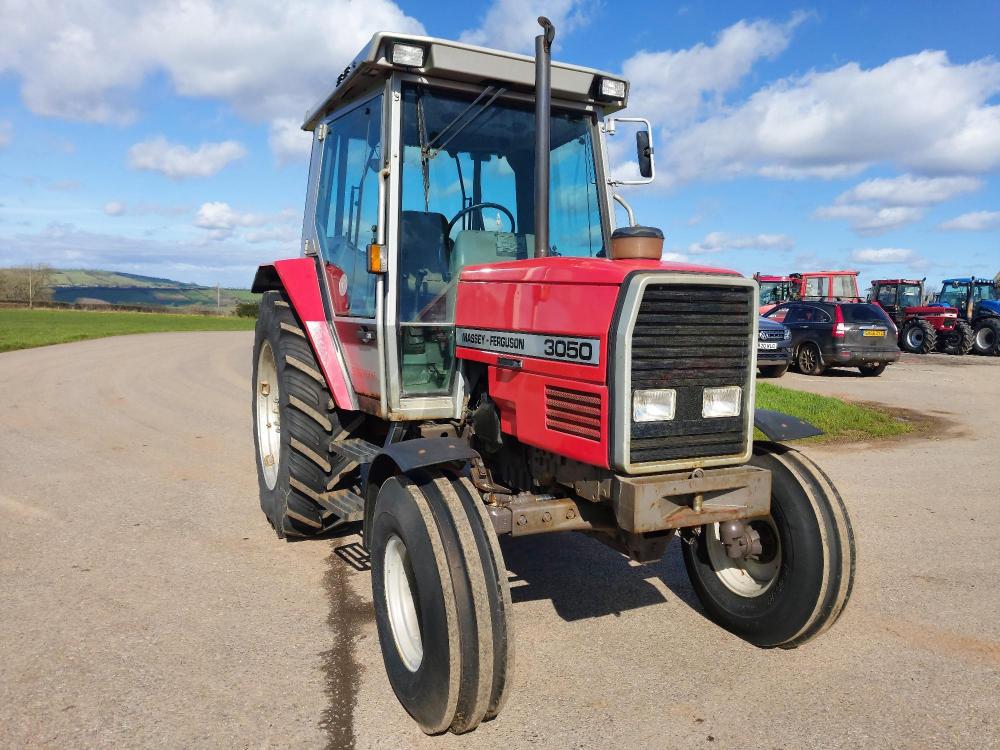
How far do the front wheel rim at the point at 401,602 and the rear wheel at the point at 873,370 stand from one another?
50.3 feet

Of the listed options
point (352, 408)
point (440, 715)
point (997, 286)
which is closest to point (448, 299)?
point (352, 408)

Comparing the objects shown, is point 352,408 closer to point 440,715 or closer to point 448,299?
point 448,299

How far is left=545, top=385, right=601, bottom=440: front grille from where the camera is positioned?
298 centimetres

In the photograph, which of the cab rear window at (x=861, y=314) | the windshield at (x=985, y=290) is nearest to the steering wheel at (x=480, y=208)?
the cab rear window at (x=861, y=314)

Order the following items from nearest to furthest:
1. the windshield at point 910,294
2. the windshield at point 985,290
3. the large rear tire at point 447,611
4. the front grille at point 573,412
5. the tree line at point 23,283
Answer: the large rear tire at point 447,611
the front grille at point 573,412
the windshield at point 985,290
the windshield at point 910,294
the tree line at point 23,283

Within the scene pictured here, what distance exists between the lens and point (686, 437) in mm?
3072

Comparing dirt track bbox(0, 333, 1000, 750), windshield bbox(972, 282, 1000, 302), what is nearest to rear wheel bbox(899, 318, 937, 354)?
windshield bbox(972, 282, 1000, 302)

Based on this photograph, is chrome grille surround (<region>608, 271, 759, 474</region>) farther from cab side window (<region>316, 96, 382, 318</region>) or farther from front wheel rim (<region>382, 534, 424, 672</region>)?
cab side window (<region>316, 96, 382, 318</region>)

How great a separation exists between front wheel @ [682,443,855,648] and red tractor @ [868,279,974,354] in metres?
21.7

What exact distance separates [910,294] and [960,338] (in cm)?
291

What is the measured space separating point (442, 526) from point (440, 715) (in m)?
0.66

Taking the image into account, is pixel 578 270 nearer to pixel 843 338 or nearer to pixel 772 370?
pixel 772 370

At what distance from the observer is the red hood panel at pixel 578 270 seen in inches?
117

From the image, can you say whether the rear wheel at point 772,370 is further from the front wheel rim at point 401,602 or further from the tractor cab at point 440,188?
the front wheel rim at point 401,602
